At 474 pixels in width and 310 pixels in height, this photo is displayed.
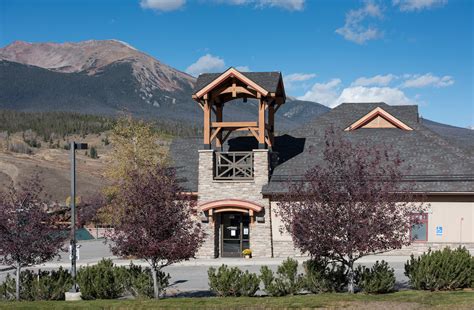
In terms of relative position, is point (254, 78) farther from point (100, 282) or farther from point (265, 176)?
point (100, 282)

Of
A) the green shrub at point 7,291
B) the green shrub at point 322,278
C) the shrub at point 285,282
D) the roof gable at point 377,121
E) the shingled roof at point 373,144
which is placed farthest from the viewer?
the roof gable at point 377,121

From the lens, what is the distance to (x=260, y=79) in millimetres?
31406

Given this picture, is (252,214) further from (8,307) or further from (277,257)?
(8,307)

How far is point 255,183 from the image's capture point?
30.8 metres

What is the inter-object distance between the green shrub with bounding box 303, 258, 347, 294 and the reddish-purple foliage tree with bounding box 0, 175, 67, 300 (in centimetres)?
755

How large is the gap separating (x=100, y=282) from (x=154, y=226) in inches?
102

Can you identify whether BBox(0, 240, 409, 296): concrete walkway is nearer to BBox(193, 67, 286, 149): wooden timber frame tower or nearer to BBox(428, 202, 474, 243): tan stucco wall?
BBox(428, 202, 474, 243): tan stucco wall

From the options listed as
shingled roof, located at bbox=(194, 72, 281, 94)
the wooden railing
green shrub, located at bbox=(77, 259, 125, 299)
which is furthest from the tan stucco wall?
green shrub, located at bbox=(77, 259, 125, 299)

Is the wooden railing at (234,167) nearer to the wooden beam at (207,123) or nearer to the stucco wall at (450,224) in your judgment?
the wooden beam at (207,123)

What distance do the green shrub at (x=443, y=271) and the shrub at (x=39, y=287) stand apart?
10.7 m

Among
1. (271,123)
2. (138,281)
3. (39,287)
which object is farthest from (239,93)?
(39,287)

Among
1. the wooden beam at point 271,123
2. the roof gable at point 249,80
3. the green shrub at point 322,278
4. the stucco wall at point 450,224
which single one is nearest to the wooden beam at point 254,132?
the wooden beam at point 271,123

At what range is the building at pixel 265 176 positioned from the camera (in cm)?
2916

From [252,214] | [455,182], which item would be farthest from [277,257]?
[455,182]
